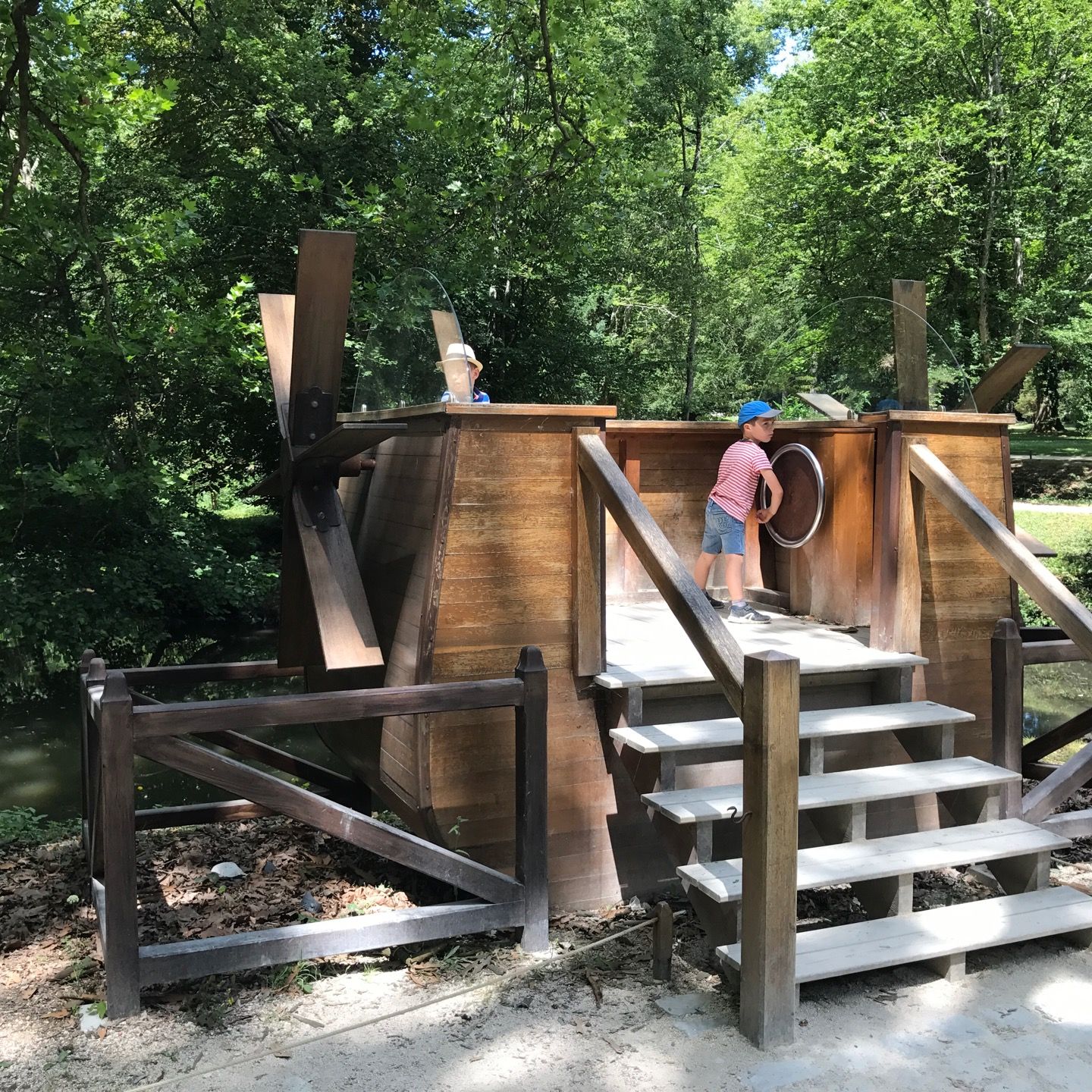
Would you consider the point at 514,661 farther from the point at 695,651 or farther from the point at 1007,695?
the point at 1007,695

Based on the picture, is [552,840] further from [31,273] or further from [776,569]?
[31,273]

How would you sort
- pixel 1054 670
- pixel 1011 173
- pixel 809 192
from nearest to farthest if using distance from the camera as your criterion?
pixel 1054 670 → pixel 1011 173 → pixel 809 192

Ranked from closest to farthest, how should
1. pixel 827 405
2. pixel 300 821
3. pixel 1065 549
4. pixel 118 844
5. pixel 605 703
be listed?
pixel 118 844 → pixel 300 821 → pixel 605 703 → pixel 827 405 → pixel 1065 549

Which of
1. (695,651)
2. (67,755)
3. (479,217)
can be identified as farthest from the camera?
(479,217)

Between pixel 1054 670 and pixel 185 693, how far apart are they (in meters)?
9.84

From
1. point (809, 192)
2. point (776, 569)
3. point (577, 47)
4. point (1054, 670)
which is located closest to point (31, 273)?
point (577, 47)

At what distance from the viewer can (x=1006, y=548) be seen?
4.29 m

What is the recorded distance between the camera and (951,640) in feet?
16.0

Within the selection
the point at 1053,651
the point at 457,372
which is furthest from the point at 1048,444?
the point at 457,372

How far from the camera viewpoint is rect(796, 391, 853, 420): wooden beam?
4.99 meters

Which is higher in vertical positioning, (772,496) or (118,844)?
(772,496)

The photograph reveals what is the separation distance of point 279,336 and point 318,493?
1.06 meters

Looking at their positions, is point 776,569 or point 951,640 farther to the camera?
point 776,569

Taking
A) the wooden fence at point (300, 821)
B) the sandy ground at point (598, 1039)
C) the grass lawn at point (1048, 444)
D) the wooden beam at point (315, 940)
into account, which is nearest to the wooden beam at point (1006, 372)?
the sandy ground at point (598, 1039)
